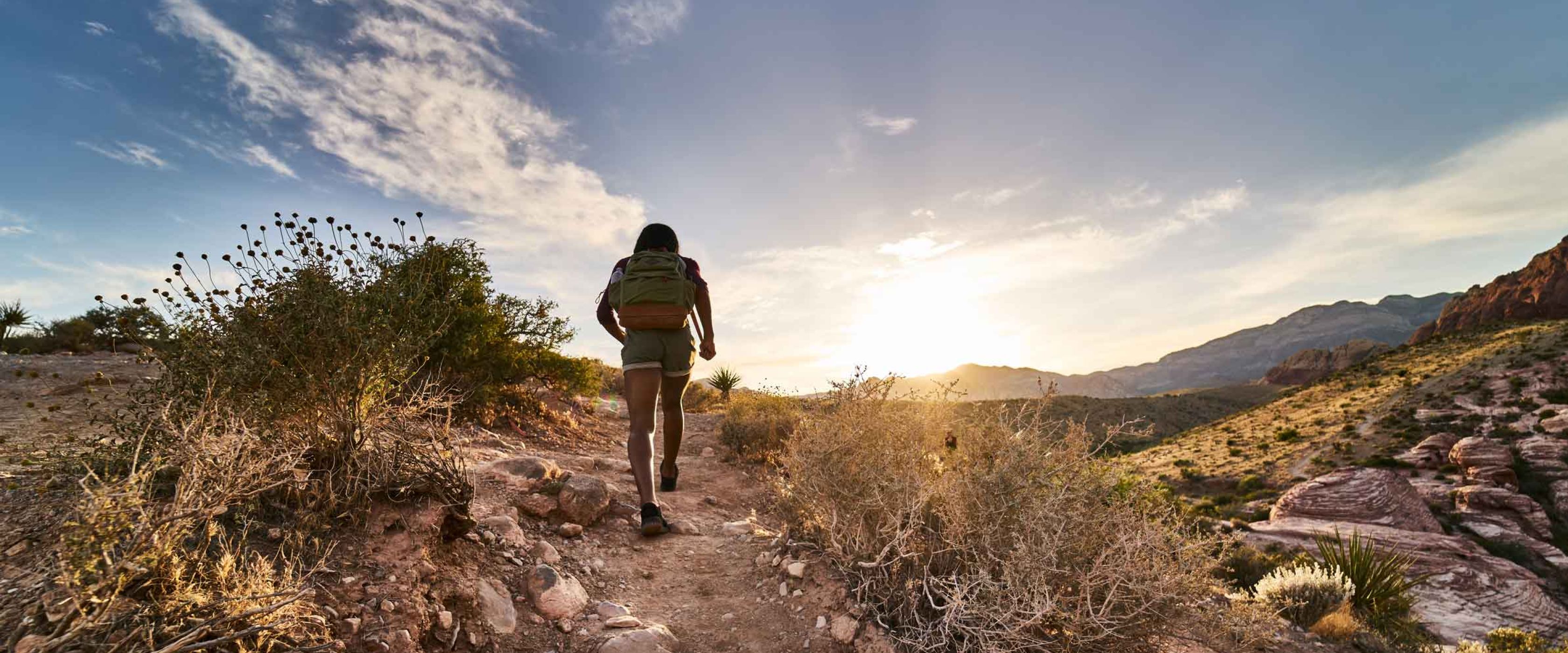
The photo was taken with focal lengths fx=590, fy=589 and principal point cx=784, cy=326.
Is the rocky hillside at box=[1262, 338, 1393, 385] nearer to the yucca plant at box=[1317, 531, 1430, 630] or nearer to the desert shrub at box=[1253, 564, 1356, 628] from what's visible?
the yucca plant at box=[1317, 531, 1430, 630]

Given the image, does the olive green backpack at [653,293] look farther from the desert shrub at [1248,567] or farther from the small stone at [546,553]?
the desert shrub at [1248,567]

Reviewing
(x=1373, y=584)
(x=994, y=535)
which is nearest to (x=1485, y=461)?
(x=1373, y=584)

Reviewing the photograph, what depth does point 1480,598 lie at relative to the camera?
A: 13.6m

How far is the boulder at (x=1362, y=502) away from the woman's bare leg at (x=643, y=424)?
2329 centimetres

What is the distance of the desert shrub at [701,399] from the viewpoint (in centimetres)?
1521

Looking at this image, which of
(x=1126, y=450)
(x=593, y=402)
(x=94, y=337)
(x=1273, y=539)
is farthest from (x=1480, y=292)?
(x=94, y=337)

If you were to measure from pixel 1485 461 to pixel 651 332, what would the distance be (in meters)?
35.0

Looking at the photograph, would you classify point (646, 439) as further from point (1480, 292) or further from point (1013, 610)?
point (1480, 292)

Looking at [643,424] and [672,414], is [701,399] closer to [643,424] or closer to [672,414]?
[672,414]

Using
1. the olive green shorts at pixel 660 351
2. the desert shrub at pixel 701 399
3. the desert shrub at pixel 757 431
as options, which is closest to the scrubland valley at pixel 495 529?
the olive green shorts at pixel 660 351

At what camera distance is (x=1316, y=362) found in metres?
98.8

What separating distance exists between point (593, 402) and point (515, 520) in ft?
25.8

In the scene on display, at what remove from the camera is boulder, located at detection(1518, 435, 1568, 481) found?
925 inches

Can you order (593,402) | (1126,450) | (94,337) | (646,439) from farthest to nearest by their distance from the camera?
(1126,450), (94,337), (593,402), (646,439)
